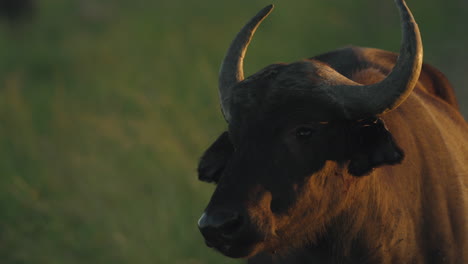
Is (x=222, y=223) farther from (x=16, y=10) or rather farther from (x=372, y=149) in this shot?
(x=16, y=10)

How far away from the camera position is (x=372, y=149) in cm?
377

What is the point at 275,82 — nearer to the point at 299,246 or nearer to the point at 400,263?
the point at 299,246

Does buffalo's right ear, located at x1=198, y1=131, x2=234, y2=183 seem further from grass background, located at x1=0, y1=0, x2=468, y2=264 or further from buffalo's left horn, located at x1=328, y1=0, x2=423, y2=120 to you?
grass background, located at x1=0, y1=0, x2=468, y2=264

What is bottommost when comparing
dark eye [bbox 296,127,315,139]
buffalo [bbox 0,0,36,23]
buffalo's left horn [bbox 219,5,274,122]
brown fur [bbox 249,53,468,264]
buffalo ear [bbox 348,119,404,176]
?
buffalo [bbox 0,0,36,23]

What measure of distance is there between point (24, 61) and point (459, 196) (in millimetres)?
10609

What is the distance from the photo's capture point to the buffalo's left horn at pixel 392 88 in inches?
144

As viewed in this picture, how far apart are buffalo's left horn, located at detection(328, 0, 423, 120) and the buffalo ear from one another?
0.07m

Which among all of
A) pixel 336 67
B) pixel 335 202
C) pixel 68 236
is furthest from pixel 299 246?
pixel 68 236

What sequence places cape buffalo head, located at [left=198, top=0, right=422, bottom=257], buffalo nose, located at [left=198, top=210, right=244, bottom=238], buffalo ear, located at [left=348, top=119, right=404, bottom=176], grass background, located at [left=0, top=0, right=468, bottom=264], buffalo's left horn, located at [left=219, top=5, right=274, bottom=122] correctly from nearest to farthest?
buffalo nose, located at [left=198, top=210, right=244, bottom=238]
cape buffalo head, located at [left=198, top=0, right=422, bottom=257]
buffalo ear, located at [left=348, top=119, right=404, bottom=176]
buffalo's left horn, located at [left=219, top=5, right=274, bottom=122]
grass background, located at [left=0, top=0, right=468, bottom=264]

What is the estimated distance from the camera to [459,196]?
14.3 feet

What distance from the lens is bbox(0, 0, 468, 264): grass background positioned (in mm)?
7293

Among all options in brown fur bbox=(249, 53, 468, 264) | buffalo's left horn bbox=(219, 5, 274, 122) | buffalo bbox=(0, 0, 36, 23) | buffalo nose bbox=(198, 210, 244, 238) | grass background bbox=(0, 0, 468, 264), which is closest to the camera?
buffalo nose bbox=(198, 210, 244, 238)

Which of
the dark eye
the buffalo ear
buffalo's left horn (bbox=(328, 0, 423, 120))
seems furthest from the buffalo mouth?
buffalo's left horn (bbox=(328, 0, 423, 120))

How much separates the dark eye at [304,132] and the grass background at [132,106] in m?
2.98
